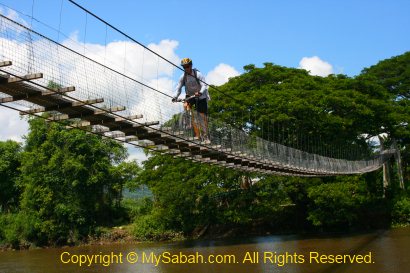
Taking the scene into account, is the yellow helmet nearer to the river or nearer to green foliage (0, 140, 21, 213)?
the river

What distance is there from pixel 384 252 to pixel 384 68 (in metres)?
12.2

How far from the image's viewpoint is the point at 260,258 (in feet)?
34.9


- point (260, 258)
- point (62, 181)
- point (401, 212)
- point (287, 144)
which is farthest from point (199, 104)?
point (62, 181)

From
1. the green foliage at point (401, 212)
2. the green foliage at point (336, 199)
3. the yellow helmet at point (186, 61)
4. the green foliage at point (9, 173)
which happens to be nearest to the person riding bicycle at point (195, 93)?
the yellow helmet at point (186, 61)

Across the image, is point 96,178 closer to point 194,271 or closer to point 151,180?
point 151,180

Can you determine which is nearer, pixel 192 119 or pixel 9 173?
pixel 192 119

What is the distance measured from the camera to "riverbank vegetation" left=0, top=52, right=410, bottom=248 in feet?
48.8

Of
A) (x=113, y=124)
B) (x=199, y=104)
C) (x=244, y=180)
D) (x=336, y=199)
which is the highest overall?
(x=199, y=104)

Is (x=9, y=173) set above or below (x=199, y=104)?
above

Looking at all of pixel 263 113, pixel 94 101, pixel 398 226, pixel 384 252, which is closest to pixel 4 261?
pixel 263 113

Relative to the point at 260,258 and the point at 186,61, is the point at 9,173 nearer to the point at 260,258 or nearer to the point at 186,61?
the point at 260,258

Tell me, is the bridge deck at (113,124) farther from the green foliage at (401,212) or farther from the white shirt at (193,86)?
the green foliage at (401,212)

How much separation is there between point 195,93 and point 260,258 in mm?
5635

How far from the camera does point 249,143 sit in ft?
27.6
